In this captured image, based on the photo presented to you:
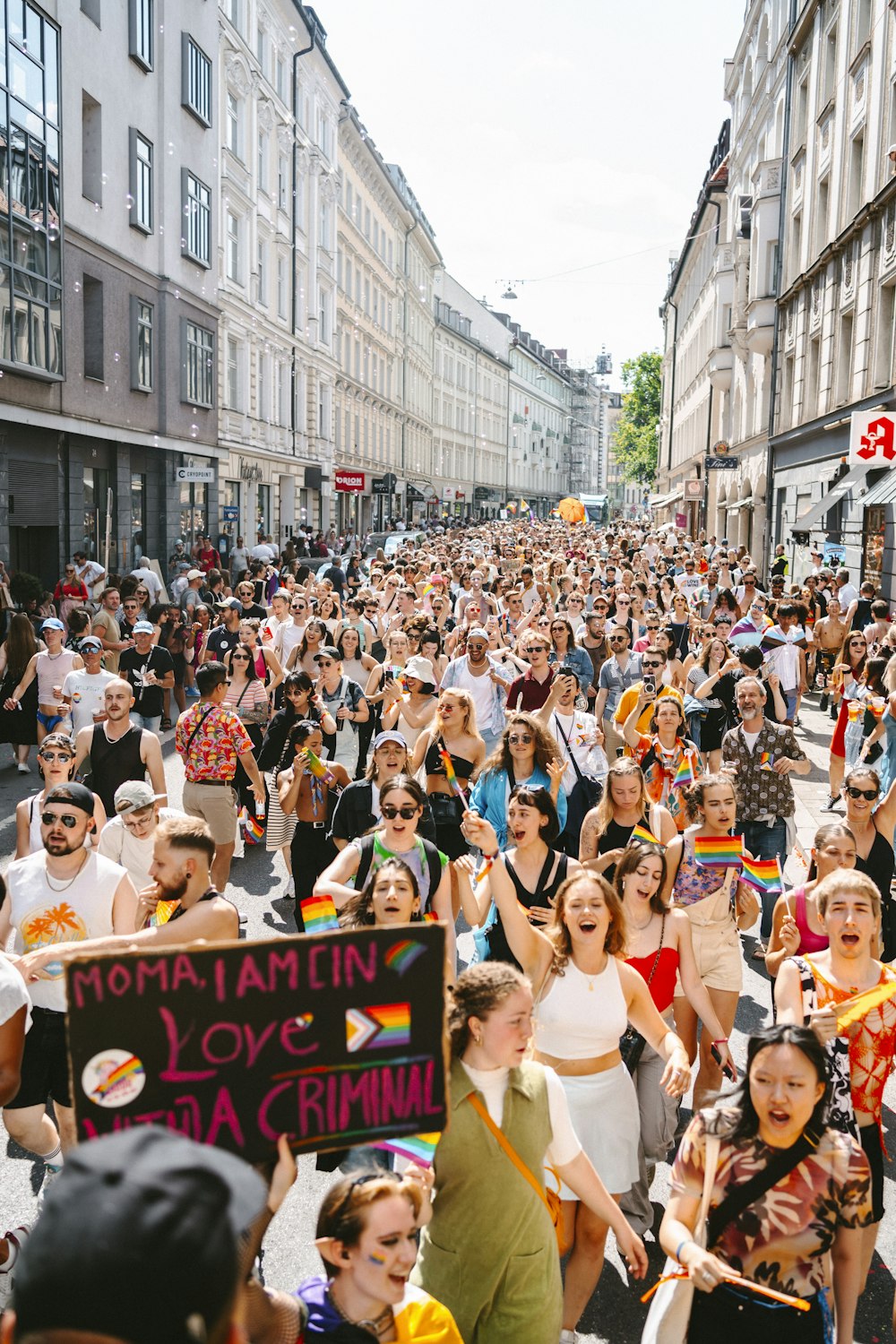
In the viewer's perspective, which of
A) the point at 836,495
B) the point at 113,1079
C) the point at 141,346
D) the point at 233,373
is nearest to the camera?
the point at 113,1079

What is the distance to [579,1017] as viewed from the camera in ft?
13.8

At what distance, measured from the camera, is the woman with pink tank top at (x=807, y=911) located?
511 centimetres

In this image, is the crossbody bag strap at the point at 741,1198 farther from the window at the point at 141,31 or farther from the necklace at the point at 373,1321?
the window at the point at 141,31

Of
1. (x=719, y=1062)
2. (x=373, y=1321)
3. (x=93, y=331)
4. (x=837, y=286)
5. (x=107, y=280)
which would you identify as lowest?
(x=719, y=1062)

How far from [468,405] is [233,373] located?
60.5 m

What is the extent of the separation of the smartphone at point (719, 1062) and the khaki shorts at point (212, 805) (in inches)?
140

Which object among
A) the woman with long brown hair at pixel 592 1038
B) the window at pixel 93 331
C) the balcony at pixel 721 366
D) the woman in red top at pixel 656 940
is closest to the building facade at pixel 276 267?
the window at pixel 93 331

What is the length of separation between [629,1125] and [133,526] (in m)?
23.9

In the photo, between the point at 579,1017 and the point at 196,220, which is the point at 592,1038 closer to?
the point at 579,1017

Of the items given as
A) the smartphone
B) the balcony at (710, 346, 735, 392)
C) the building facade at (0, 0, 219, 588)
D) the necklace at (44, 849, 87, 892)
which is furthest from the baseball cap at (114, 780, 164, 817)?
the balcony at (710, 346, 735, 392)

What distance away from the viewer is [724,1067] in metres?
5.24

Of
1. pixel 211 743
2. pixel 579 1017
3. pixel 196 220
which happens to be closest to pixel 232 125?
pixel 196 220

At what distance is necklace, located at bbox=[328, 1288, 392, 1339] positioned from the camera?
2.80 meters

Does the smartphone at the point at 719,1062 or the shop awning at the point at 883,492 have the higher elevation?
the shop awning at the point at 883,492
